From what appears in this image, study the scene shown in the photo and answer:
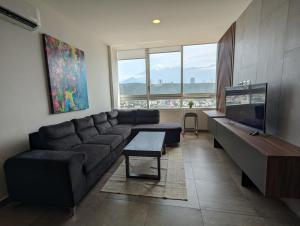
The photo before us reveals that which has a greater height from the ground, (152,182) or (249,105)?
(249,105)

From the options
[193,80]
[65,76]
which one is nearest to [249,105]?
[193,80]

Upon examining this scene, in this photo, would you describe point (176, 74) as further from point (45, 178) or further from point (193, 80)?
point (45, 178)

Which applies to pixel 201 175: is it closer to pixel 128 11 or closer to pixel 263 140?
pixel 263 140

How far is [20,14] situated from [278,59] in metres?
3.14

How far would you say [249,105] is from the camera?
7.08ft

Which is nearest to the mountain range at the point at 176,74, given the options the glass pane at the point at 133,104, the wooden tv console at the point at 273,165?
the glass pane at the point at 133,104

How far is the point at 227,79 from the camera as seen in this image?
3705mm

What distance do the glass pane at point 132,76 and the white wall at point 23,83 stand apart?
7.99ft

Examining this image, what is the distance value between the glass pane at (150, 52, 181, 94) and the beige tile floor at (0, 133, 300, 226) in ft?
11.3

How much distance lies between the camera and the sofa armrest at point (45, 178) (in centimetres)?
160

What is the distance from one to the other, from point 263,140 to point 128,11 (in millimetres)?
2800

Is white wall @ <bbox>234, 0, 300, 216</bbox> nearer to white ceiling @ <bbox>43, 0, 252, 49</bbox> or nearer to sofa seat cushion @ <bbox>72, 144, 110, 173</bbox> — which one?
white ceiling @ <bbox>43, 0, 252, 49</bbox>

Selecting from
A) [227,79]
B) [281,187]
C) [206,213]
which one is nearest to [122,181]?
[206,213]

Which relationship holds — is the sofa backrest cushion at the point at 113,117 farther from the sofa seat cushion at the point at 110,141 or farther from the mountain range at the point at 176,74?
the mountain range at the point at 176,74
